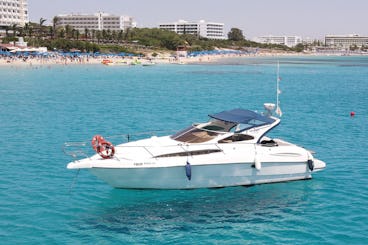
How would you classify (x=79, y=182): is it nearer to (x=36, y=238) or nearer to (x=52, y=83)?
(x=36, y=238)

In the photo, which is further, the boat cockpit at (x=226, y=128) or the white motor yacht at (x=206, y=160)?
the boat cockpit at (x=226, y=128)

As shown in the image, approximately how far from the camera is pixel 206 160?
18094mm

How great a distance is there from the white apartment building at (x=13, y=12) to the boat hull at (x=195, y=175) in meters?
176

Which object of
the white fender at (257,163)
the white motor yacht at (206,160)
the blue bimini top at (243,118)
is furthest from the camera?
the blue bimini top at (243,118)

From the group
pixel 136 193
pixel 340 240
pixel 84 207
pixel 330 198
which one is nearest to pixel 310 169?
pixel 330 198

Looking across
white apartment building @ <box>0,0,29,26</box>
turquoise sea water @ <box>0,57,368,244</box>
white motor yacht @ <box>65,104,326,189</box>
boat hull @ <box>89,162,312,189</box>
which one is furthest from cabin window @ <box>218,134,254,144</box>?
white apartment building @ <box>0,0,29,26</box>

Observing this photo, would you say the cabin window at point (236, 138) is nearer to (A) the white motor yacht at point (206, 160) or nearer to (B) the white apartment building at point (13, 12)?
(A) the white motor yacht at point (206, 160)

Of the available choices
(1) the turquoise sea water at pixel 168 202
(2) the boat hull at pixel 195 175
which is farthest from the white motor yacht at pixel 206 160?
(1) the turquoise sea water at pixel 168 202

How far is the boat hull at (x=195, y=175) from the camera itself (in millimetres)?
17828

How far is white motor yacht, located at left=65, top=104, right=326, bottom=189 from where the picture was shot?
17781 millimetres

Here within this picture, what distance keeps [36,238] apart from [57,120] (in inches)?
925

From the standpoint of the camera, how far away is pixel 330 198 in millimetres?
18969

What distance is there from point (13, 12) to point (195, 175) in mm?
191974

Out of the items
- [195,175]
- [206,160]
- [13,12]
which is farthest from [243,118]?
[13,12]
